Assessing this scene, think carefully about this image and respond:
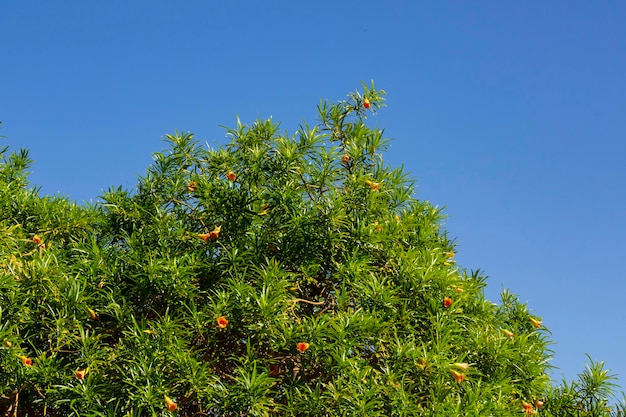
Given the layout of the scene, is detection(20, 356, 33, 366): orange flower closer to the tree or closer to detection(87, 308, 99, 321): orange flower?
the tree

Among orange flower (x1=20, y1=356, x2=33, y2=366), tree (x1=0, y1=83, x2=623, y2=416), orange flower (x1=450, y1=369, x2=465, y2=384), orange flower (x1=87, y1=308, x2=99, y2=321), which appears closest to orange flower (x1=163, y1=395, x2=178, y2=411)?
tree (x1=0, y1=83, x2=623, y2=416)

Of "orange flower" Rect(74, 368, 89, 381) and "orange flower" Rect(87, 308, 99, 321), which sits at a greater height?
"orange flower" Rect(87, 308, 99, 321)

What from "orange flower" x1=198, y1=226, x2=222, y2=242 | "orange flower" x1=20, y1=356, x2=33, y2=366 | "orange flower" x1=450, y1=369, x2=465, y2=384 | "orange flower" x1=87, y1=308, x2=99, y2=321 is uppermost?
"orange flower" x1=198, y1=226, x2=222, y2=242

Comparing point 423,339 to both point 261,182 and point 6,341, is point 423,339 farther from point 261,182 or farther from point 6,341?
point 6,341

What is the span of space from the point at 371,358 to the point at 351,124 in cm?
203

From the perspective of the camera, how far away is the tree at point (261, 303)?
15.5 ft

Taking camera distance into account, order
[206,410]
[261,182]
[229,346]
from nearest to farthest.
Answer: [206,410]
[229,346]
[261,182]

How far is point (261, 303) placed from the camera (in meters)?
4.77

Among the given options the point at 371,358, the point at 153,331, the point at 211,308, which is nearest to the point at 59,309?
the point at 153,331

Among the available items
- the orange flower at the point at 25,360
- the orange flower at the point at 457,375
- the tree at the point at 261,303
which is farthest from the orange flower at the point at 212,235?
the orange flower at the point at 457,375

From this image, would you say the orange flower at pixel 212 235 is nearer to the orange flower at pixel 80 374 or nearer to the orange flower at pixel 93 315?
the orange flower at pixel 93 315

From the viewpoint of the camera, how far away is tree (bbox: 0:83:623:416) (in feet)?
15.5

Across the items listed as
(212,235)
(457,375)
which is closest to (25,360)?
(212,235)

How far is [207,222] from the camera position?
561 cm
